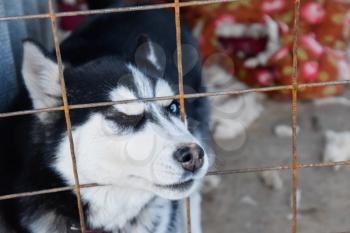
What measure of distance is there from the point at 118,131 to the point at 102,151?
101 millimetres

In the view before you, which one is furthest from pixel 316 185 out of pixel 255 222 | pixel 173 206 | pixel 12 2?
pixel 12 2

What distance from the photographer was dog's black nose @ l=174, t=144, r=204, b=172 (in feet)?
7.06

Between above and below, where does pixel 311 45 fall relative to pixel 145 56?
below

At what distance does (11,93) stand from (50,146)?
595 mm

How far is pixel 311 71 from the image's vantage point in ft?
14.9

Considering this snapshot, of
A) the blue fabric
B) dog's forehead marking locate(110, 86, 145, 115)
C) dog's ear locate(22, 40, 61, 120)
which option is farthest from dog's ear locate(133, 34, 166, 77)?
the blue fabric

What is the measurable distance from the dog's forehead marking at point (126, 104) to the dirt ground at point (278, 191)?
116cm

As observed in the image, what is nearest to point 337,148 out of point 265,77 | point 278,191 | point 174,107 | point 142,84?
point 278,191

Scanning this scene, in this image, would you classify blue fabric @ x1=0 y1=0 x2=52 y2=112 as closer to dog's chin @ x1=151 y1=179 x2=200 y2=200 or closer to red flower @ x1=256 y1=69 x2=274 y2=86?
dog's chin @ x1=151 y1=179 x2=200 y2=200

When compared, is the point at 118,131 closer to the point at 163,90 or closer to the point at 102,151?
the point at 102,151

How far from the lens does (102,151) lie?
2.33 metres

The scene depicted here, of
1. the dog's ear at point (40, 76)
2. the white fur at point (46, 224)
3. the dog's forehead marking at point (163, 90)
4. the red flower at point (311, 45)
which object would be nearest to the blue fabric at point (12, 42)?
the dog's ear at point (40, 76)

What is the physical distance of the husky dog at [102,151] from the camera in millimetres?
2230

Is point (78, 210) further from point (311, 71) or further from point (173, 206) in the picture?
point (311, 71)
